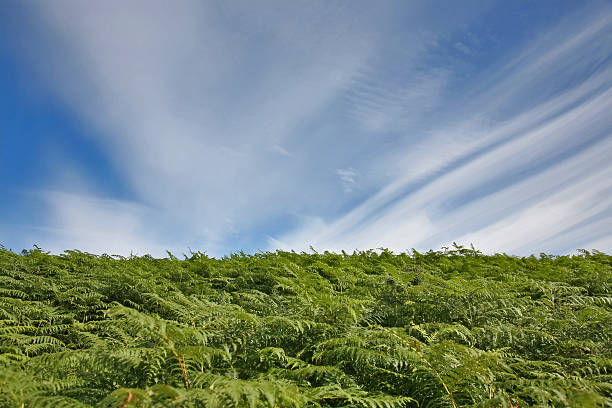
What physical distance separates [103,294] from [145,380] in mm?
4138

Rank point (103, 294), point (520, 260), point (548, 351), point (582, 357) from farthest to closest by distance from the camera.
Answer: point (520, 260) → point (103, 294) → point (548, 351) → point (582, 357)

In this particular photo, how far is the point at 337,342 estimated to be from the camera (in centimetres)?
302

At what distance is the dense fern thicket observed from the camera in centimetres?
234

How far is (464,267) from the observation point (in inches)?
349

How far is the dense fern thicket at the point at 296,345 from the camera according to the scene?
92.0 inches

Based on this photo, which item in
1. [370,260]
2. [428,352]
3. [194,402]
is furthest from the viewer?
[370,260]

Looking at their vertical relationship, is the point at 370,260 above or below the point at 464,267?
above

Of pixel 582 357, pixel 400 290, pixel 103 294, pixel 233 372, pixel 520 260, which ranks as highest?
pixel 520 260

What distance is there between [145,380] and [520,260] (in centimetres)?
1107

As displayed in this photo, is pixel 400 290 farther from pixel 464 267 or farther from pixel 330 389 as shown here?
pixel 464 267

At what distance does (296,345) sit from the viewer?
354 cm

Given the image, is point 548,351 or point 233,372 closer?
point 233,372

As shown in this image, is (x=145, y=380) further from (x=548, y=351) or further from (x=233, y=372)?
(x=548, y=351)

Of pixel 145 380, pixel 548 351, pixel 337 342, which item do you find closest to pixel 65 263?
pixel 145 380
